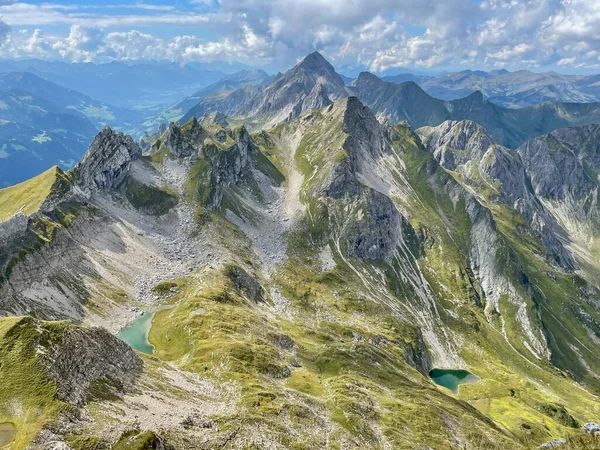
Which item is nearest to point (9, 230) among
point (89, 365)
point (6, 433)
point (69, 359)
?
point (89, 365)

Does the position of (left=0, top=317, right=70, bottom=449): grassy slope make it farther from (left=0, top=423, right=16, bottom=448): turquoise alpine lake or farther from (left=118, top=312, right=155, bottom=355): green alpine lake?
(left=118, top=312, right=155, bottom=355): green alpine lake

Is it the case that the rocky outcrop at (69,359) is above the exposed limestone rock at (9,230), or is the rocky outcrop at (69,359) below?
below

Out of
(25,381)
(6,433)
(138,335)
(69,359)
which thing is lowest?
(6,433)

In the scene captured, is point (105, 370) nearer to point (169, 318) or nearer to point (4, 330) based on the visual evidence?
point (4, 330)

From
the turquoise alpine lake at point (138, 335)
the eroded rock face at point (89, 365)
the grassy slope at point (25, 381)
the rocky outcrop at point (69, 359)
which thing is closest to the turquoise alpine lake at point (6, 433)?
the grassy slope at point (25, 381)

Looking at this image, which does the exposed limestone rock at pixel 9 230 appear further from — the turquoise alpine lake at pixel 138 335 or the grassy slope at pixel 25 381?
the grassy slope at pixel 25 381

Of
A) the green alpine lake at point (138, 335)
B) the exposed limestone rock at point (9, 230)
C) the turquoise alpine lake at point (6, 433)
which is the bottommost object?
the turquoise alpine lake at point (6, 433)

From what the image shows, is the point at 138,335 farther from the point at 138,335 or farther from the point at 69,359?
the point at 69,359

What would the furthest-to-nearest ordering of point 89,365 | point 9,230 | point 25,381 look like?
point 9,230, point 89,365, point 25,381
